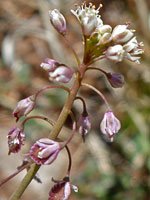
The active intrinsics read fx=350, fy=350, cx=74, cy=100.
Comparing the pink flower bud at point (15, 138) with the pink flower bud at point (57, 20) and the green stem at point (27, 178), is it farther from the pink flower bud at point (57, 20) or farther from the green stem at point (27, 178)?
the pink flower bud at point (57, 20)

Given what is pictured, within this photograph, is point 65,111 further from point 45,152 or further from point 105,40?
point 105,40

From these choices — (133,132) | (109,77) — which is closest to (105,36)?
(109,77)

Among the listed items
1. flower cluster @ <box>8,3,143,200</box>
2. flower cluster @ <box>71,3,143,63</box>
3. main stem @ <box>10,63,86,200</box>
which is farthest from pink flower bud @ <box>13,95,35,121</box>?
flower cluster @ <box>71,3,143,63</box>

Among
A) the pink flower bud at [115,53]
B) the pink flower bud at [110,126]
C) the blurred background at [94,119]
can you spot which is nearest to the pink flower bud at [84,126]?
the pink flower bud at [110,126]

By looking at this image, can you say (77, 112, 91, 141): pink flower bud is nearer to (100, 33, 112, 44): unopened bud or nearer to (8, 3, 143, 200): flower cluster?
(8, 3, 143, 200): flower cluster

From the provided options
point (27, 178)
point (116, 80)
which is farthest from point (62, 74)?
point (27, 178)

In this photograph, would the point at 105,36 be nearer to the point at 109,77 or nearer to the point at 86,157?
the point at 109,77
